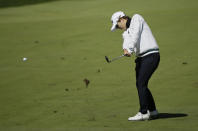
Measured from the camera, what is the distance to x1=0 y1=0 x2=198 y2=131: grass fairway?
8.83m

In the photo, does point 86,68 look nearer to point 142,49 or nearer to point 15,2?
point 142,49

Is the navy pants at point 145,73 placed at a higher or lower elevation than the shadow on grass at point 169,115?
higher

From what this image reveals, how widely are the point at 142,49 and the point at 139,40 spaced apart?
0.14 meters

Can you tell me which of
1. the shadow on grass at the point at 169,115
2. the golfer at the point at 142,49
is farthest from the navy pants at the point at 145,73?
the shadow on grass at the point at 169,115

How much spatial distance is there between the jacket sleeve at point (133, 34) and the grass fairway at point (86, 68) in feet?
3.90

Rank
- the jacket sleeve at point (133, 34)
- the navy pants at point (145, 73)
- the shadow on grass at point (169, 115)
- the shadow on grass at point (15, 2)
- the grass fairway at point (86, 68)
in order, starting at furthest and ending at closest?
the shadow on grass at point (15, 2) → the grass fairway at point (86, 68) → the shadow on grass at point (169, 115) → the navy pants at point (145, 73) → the jacket sleeve at point (133, 34)

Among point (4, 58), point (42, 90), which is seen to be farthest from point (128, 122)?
point (4, 58)

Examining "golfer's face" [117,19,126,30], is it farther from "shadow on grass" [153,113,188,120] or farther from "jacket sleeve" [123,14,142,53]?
"shadow on grass" [153,113,188,120]

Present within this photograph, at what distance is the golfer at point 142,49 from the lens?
785 cm

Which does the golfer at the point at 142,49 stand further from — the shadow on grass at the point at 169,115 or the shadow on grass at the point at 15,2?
the shadow on grass at the point at 15,2

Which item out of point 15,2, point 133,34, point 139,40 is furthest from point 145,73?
point 15,2

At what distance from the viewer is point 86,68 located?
43.1 ft

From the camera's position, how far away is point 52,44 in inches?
635

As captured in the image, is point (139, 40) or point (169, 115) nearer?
point (139, 40)
